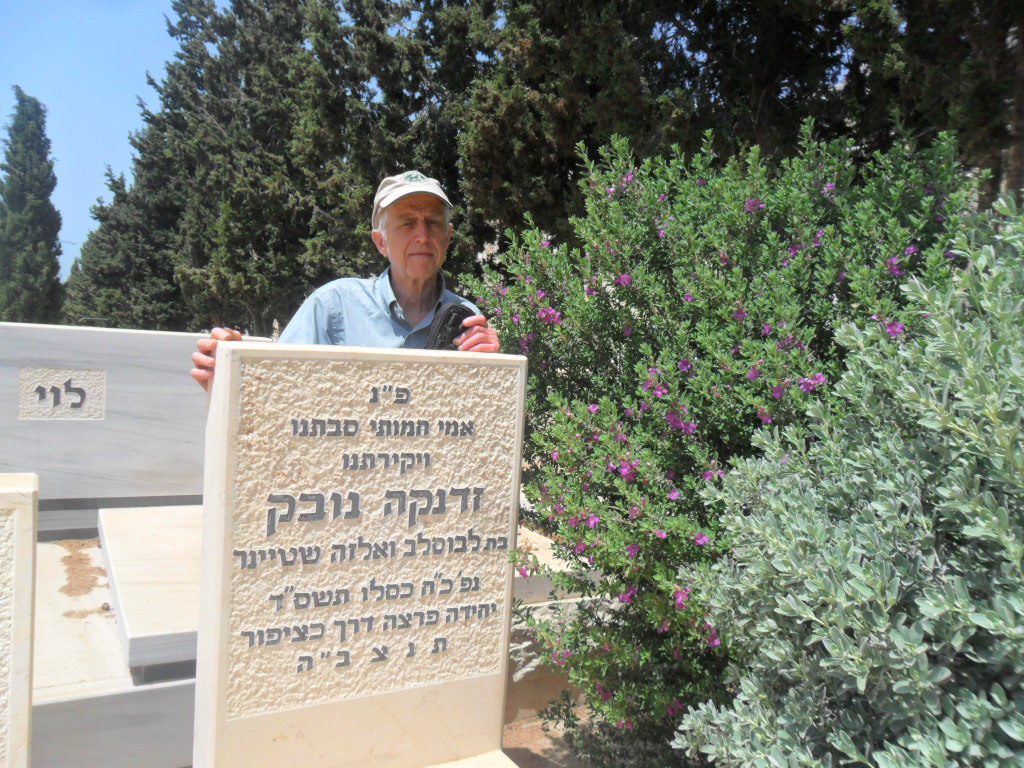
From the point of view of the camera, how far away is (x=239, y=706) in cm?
210

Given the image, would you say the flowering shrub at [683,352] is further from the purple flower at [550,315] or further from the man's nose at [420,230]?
the man's nose at [420,230]

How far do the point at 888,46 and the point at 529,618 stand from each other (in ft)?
15.5

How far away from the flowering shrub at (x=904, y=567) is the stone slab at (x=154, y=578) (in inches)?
81.9

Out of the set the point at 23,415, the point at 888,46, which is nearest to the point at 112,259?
the point at 23,415

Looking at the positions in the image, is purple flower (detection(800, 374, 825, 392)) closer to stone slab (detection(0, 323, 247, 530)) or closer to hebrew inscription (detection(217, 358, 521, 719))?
hebrew inscription (detection(217, 358, 521, 719))

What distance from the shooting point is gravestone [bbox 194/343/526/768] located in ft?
6.84

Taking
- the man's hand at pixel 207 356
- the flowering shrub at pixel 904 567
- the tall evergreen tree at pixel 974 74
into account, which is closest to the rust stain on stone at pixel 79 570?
the man's hand at pixel 207 356

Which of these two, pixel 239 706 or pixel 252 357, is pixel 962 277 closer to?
pixel 252 357

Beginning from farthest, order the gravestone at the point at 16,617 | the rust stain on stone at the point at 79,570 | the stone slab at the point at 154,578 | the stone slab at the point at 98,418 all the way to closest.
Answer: the stone slab at the point at 98,418 → the rust stain on stone at the point at 79,570 → the stone slab at the point at 154,578 → the gravestone at the point at 16,617

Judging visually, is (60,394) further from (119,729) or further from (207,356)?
(207,356)

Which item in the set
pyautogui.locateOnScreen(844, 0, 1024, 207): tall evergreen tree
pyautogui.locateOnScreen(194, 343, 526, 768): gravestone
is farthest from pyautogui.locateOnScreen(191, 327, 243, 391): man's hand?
pyautogui.locateOnScreen(844, 0, 1024, 207): tall evergreen tree

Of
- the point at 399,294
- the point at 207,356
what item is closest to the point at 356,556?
the point at 207,356

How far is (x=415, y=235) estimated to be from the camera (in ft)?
8.50

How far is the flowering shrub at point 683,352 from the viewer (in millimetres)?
2191
